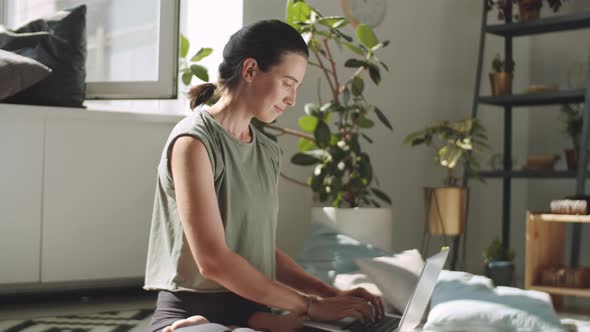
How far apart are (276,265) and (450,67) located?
299cm

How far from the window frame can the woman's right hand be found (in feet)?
6.67

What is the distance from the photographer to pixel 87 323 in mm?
2408

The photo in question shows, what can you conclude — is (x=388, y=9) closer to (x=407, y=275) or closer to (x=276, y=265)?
(x=407, y=275)

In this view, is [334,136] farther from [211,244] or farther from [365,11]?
[211,244]

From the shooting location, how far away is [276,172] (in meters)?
1.66

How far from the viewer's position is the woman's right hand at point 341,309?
1.41 metres

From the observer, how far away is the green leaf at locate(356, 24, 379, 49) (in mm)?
3152

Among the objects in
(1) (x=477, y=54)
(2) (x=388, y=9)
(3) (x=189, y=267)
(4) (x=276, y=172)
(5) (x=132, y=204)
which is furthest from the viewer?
(1) (x=477, y=54)

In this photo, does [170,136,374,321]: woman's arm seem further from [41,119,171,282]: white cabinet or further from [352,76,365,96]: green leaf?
[352,76,365,96]: green leaf

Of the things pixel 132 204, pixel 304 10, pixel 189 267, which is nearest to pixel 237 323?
pixel 189 267

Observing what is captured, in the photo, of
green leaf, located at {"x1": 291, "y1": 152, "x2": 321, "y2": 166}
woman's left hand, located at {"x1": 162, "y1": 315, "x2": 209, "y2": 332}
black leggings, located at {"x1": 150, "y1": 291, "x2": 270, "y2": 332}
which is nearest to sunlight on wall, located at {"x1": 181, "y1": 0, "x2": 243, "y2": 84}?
green leaf, located at {"x1": 291, "y1": 152, "x2": 321, "y2": 166}

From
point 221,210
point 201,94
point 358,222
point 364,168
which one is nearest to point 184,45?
point 364,168

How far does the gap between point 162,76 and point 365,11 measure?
1.22 metres

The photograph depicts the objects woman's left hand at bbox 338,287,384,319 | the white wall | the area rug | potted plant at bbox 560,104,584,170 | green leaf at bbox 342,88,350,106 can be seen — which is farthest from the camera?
potted plant at bbox 560,104,584,170
